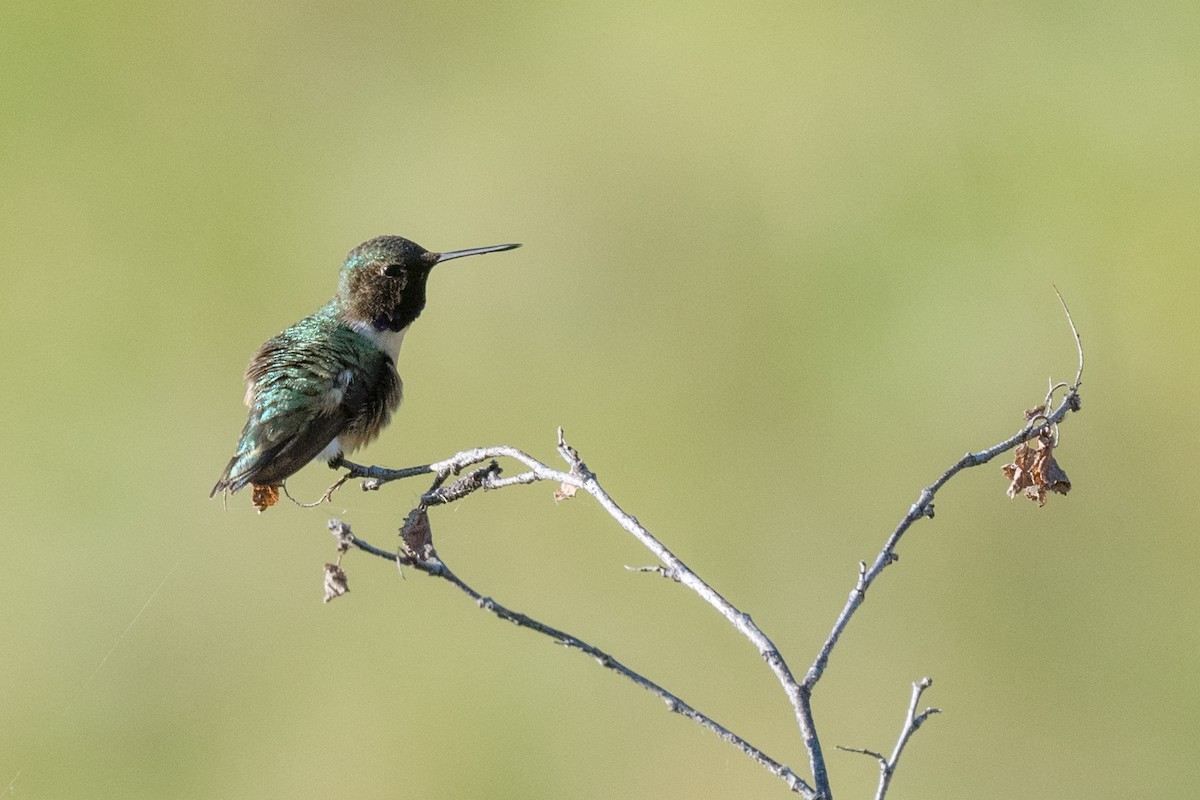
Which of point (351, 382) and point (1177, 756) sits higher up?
point (1177, 756)

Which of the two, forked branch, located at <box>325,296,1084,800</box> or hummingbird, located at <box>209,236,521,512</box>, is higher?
hummingbird, located at <box>209,236,521,512</box>

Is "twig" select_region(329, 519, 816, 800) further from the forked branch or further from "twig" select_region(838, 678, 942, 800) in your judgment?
"twig" select_region(838, 678, 942, 800)

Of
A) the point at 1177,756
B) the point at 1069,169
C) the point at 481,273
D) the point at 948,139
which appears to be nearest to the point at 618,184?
the point at 481,273

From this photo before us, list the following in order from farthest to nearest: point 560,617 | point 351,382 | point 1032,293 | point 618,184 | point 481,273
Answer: point 618,184, point 481,273, point 1032,293, point 560,617, point 351,382

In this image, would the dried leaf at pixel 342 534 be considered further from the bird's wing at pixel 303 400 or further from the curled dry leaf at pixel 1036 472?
the bird's wing at pixel 303 400

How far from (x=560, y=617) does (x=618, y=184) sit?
432 centimetres

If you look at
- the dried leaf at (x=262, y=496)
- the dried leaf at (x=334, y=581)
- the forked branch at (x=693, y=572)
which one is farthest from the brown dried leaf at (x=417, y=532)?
the dried leaf at (x=262, y=496)

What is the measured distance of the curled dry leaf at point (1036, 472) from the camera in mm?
2941

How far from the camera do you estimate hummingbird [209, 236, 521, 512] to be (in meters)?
4.10

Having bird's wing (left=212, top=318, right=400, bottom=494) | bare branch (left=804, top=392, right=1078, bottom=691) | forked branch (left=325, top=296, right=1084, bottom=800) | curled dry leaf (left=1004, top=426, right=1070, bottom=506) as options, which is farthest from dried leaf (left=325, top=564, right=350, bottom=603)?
bird's wing (left=212, top=318, right=400, bottom=494)

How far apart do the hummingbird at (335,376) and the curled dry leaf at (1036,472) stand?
6.94 ft

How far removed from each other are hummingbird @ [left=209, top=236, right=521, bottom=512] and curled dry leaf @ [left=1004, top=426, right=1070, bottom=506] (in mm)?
2115

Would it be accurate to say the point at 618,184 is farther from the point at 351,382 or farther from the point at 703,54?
the point at 351,382

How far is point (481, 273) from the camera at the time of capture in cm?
1085
